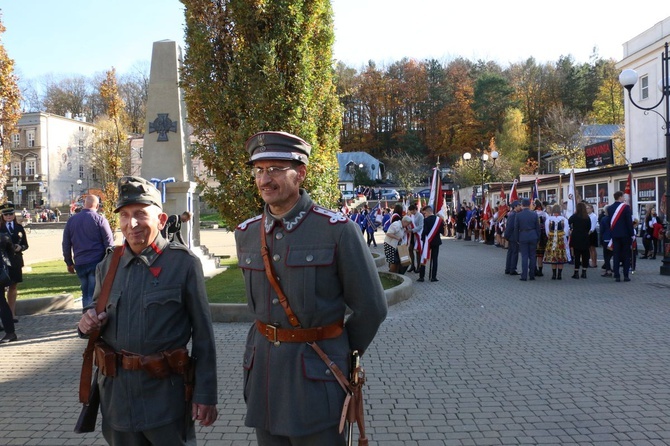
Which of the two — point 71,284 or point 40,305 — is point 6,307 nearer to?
point 40,305

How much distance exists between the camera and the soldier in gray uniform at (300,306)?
8.98 feet

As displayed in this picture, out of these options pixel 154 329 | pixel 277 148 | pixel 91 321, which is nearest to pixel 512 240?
pixel 277 148

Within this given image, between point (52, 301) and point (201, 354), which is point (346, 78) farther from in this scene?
point (201, 354)

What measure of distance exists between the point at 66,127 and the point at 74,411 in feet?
277

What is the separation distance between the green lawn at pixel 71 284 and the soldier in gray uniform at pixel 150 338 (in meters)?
7.38

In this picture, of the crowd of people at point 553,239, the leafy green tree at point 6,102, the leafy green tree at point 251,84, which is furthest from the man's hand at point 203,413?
the leafy green tree at point 6,102

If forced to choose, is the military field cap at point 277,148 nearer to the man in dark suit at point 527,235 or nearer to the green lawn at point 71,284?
the green lawn at point 71,284

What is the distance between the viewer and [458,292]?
12.8 meters

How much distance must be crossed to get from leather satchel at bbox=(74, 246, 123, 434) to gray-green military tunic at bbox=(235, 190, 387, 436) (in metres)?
0.80

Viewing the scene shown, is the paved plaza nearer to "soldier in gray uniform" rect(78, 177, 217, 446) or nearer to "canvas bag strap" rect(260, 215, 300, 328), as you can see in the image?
"soldier in gray uniform" rect(78, 177, 217, 446)

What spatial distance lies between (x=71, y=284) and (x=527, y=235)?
10999mm

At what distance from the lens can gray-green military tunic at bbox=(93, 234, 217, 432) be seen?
296 centimetres

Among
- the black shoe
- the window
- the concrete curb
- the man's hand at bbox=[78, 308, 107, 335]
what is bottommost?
the black shoe

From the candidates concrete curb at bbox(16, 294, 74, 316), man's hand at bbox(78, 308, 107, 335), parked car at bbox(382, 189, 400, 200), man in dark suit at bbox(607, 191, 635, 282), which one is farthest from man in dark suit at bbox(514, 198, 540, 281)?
parked car at bbox(382, 189, 400, 200)
